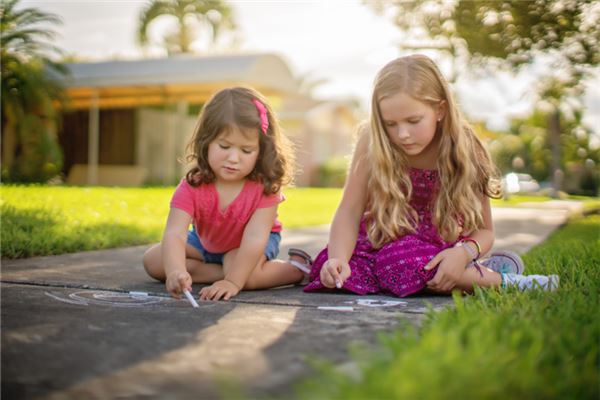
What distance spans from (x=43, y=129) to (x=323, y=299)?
12207 millimetres

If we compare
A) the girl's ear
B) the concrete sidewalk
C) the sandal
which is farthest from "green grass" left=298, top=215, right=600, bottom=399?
the sandal

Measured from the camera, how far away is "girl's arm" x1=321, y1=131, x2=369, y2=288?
2881 mm

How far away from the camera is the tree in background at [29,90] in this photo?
1305cm

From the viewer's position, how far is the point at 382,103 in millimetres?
2762

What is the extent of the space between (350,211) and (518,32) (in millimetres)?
7449

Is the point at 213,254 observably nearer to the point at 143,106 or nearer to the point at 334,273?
the point at 334,273

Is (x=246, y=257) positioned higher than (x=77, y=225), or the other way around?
(x=246, y=257)

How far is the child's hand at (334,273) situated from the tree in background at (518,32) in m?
6.73

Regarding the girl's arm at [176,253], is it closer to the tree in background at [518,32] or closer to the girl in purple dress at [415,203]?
the girl in purple dress at [415,203]

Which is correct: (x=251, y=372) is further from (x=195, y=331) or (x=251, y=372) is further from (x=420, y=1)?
(x=420, y=1)

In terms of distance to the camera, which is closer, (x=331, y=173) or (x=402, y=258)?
(x=402, y=258)

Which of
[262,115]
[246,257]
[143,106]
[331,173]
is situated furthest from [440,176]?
[331,173]

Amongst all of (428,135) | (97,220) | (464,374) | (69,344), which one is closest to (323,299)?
(428,135)

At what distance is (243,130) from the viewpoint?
285cm
